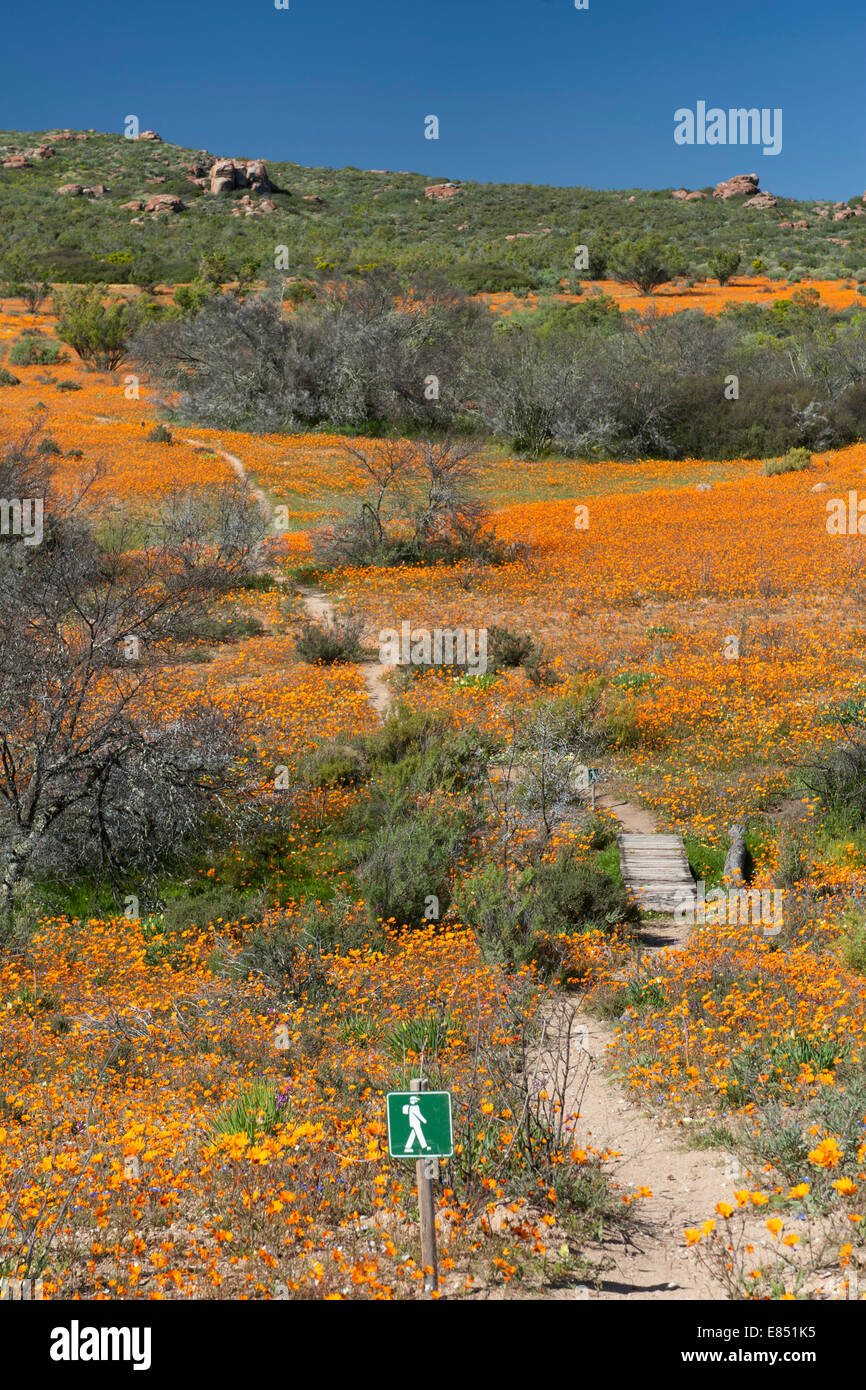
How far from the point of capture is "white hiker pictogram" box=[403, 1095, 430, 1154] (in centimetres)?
330

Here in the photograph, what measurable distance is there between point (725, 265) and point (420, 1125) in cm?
5915

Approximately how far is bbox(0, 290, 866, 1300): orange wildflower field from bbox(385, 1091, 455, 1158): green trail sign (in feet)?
1.66

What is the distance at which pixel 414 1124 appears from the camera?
3.31 m

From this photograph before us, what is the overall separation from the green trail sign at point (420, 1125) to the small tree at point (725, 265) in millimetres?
58951

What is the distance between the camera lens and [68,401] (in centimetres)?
3547

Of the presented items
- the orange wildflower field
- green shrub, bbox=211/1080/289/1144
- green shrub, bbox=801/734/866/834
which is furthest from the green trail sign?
green shrub, bbox=801/734/866/834

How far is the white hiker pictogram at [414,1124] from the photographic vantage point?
3.30 metres

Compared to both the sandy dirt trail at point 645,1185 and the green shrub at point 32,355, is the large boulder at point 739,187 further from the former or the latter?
the sandy dirt trail at point 645,1185

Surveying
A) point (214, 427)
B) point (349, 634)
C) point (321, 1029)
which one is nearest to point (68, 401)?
point (214, 427)

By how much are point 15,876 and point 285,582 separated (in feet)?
38.6

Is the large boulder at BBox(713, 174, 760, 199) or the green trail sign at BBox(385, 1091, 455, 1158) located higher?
the large boulder at BBox(713, 174, 760, 199)

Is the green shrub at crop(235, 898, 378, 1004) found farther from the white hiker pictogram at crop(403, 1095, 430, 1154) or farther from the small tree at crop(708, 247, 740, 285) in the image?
the small tree at crop(708, 247, 740, 285)

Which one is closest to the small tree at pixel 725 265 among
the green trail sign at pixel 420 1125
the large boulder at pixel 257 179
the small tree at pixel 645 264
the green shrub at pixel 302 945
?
the small tree at pixel 645 264
